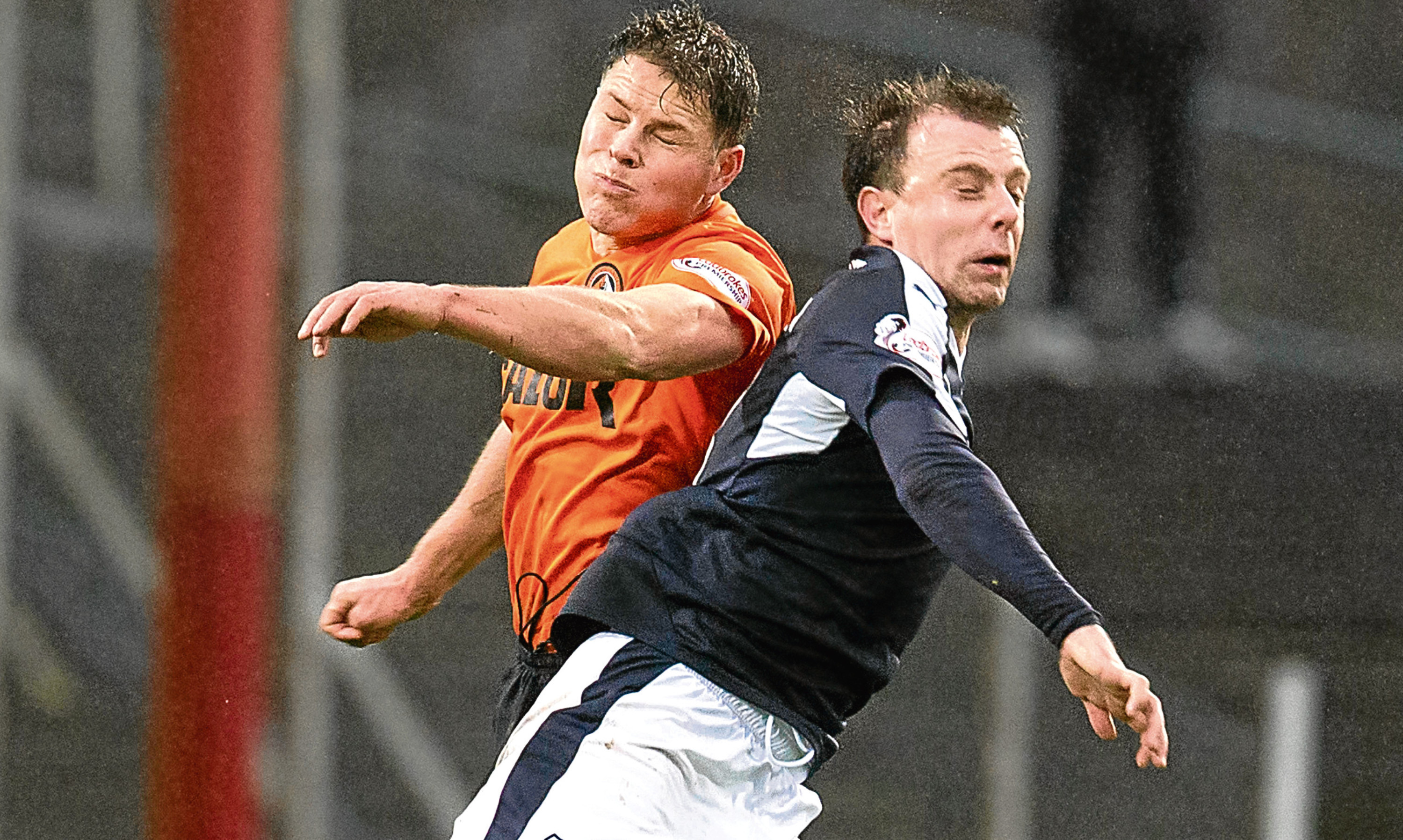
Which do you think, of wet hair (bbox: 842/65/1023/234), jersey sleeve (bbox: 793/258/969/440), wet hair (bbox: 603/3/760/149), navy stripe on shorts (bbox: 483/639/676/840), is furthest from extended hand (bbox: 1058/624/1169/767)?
wet hair (bbox: 603/3/760/149)

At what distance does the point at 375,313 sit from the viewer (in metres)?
1.09

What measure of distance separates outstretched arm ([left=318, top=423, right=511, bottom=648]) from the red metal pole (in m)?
0.08

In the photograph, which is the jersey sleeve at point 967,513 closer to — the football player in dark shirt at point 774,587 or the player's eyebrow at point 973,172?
the football player in dark shirt at point 774,587

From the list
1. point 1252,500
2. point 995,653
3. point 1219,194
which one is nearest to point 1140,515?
point 1252,500

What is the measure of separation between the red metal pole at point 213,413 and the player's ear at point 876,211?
0.47 m

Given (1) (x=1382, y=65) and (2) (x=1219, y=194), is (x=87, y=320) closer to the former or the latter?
(2) (x=1219, y=194)

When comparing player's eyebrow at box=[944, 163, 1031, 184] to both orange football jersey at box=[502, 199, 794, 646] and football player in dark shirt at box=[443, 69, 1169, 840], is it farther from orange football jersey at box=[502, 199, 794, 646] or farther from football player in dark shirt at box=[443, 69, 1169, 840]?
orange football jersey at box=[502, 199, 794, 646]

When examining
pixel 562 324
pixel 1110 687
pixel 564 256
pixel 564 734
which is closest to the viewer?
pixel 1110 687

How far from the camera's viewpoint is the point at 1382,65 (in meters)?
3.52

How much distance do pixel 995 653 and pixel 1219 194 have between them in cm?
102

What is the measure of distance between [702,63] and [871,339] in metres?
0.30

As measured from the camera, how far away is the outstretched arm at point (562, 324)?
109 centimetres

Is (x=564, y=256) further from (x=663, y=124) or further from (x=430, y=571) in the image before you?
(x=430, y=571)

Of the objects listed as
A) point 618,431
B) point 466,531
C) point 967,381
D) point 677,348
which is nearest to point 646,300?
point 677,348
